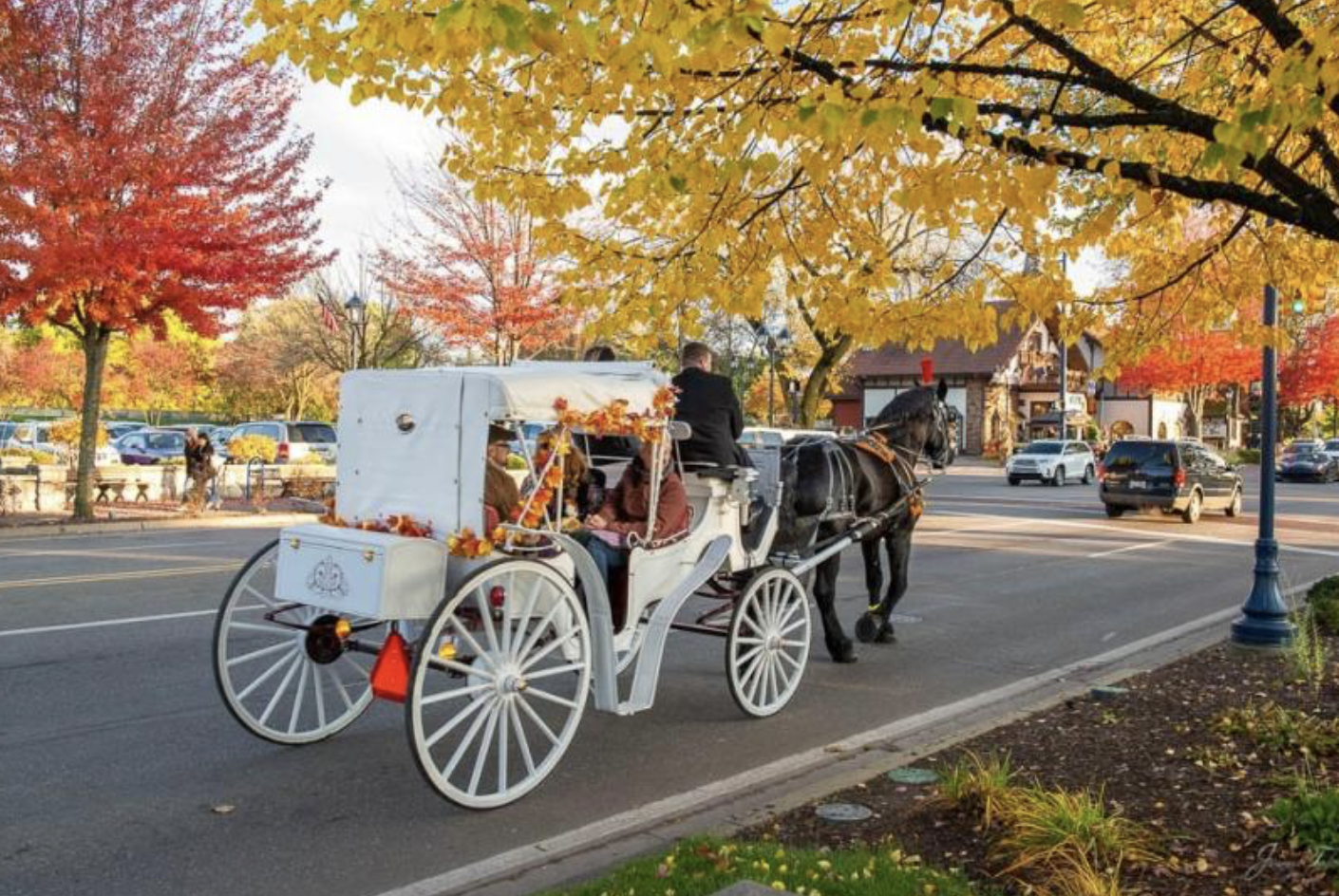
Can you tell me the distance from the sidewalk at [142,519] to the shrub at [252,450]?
81.7 inches

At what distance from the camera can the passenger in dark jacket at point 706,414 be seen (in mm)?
7477

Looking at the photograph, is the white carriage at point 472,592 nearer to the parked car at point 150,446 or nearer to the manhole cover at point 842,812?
the manhole cover at point 842,812

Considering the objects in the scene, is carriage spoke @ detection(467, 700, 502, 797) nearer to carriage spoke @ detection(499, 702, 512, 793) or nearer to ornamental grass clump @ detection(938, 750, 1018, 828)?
carriage spoke @ detection(499, 702, 512, 793)

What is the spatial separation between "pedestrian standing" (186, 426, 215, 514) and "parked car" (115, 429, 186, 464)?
1564 centimetres

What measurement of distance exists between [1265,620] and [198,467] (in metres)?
20.1

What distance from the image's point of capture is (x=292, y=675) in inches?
258

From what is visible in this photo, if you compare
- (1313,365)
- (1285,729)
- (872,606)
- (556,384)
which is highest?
(1313,365)

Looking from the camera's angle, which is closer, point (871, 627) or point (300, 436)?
point (871, 627)

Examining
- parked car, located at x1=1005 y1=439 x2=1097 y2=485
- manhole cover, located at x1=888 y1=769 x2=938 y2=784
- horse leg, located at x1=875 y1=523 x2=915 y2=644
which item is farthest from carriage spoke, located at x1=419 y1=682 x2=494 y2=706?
parked car, located at x1=1005 y1=439 x2=1097 y2=485

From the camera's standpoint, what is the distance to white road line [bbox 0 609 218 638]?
30.2ft

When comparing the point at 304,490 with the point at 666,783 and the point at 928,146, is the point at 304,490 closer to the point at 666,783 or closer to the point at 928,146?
the point at 666,783

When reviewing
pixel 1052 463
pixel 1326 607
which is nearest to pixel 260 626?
pixel 1326 607

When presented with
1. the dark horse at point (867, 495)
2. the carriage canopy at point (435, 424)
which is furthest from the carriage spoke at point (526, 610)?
the dark horse at point (867, 495)

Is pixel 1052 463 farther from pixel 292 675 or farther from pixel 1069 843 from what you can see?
pixel 1069 843
